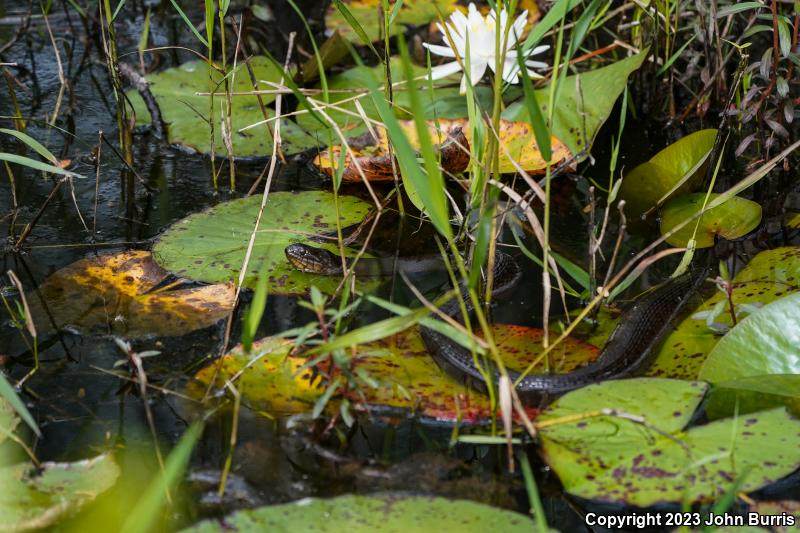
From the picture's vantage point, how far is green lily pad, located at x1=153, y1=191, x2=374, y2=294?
2.62 metres

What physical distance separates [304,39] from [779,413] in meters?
3.45

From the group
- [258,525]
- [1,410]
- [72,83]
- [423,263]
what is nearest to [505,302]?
[423,263]

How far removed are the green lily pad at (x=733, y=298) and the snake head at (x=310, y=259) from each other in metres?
1.03

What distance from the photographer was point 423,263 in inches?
111

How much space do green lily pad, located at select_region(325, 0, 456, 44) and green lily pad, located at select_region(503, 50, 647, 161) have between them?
144 centimetres

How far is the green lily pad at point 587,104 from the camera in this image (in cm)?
318

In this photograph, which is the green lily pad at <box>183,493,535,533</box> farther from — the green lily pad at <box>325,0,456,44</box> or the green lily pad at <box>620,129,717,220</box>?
the green lily pad at <box>325,0,456,44</box>

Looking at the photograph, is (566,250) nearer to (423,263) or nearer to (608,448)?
(423,263)

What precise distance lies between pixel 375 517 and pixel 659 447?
2.13 ft

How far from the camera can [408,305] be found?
256cm

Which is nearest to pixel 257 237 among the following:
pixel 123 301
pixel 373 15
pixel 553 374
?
pixel 123 301

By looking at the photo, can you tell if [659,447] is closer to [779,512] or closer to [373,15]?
[779,512]

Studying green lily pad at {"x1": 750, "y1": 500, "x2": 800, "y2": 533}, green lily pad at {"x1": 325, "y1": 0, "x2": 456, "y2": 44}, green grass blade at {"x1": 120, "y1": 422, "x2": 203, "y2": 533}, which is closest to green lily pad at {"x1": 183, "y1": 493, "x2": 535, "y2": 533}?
green grass blade at {"x1": 120, "y1": 422, "x2": 203, "y2": 533}

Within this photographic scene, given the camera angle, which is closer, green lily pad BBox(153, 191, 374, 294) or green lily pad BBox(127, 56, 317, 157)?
green lily pad BBox(153, 191, 374, 294)
